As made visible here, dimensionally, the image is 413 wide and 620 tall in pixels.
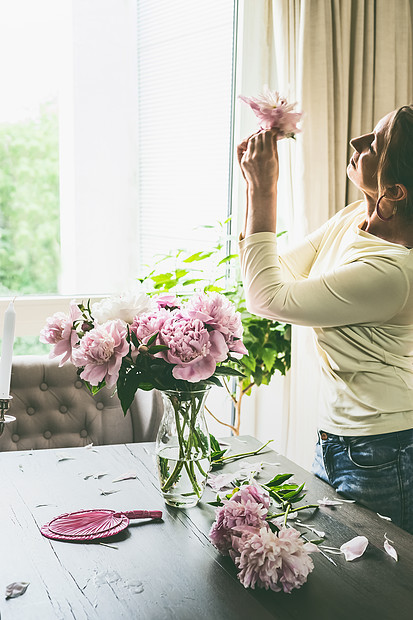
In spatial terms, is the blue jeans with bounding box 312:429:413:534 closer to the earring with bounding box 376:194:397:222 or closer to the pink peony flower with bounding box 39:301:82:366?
the earring with bounding box 376:194:397:222

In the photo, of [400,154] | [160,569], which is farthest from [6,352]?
[400,154]

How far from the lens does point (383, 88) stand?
2641mm

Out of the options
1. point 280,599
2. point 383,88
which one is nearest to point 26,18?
point 383,88

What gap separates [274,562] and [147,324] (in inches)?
18.7

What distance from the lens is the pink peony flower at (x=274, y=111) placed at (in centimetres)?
164

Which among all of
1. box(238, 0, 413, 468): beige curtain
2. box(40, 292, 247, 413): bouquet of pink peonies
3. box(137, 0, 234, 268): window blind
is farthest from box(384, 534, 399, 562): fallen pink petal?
box(137, 0, 234, 268): window blind

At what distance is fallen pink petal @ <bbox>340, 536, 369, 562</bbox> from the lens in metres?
1.23

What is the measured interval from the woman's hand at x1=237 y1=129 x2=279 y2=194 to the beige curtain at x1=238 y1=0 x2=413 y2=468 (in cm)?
86

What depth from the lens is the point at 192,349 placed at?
1252 millimetres

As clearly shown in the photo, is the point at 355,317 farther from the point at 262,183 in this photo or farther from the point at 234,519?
the point at 234,519

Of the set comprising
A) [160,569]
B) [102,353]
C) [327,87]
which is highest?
[327,87]

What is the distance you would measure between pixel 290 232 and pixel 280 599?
1822 mm

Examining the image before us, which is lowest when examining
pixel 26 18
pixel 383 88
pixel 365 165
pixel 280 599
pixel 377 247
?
pixel 280 599

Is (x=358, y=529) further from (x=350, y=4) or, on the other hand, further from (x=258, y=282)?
(x=350, y=4)
